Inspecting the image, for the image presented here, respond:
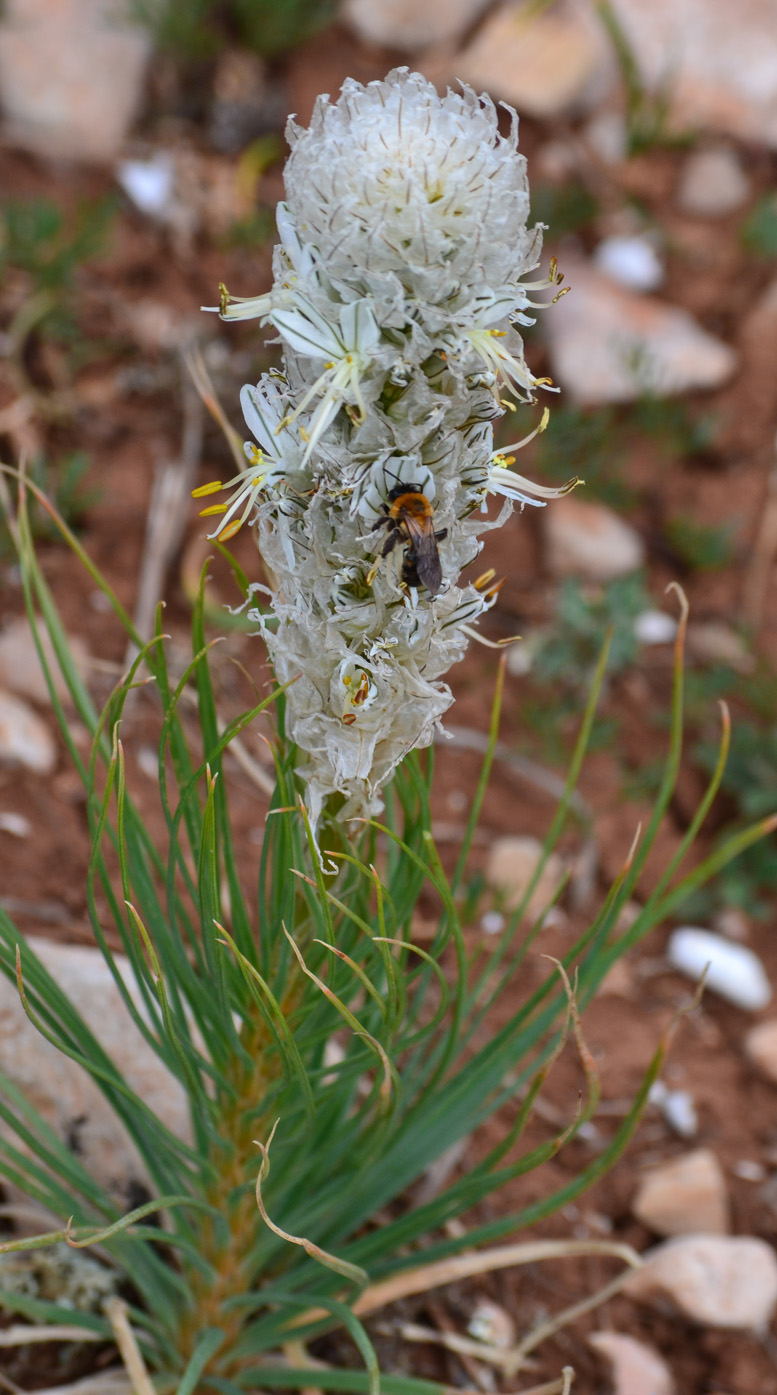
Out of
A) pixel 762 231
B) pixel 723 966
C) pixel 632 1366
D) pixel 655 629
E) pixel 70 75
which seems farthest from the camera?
pixel 762 231

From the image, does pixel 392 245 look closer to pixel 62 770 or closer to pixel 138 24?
pixel 62 770

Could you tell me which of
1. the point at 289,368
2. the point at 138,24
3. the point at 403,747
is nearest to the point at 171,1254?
the point at 403,747

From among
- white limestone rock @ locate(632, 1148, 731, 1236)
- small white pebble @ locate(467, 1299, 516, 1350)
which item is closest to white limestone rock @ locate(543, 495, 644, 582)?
white limestone rock @ locate(632, 1148, 731, 1236)

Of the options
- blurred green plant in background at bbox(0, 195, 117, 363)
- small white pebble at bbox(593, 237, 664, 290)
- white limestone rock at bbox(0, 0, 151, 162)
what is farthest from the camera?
small white pebble at bbox(593, 237, 664, 290)

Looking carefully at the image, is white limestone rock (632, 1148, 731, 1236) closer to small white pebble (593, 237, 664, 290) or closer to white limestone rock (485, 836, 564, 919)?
white limestone rock (485, 836, 564, 919)

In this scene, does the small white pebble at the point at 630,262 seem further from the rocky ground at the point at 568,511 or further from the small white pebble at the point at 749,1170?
the small white pebble at the point at 749,1170

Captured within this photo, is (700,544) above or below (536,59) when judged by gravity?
below

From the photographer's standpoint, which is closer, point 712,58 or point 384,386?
point 384,386

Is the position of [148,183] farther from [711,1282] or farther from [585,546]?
[711,1282]

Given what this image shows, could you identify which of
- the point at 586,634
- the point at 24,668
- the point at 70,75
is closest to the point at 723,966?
the point at 586,634
